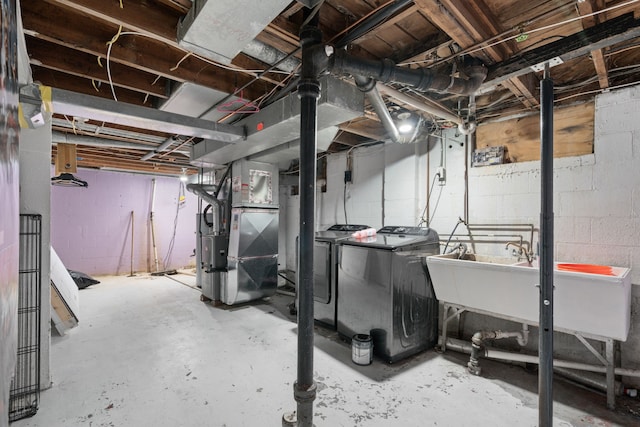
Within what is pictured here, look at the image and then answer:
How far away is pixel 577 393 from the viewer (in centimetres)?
218

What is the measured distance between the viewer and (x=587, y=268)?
2.30 m

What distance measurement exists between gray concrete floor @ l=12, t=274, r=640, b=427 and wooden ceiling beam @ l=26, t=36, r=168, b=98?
2.41m

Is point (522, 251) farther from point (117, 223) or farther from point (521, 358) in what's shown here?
point (117, 223)

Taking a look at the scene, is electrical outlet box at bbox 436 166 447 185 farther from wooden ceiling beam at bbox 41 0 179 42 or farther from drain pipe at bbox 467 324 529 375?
wooden ceiling beam at bbox 41 0 179 42

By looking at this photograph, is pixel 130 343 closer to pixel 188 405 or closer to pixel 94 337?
pixel 94 337

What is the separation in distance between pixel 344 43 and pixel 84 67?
209 centimetres

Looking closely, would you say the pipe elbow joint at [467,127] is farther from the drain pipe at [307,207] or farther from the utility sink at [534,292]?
the drain pipe at [307,207]

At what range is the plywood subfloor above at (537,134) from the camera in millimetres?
2418

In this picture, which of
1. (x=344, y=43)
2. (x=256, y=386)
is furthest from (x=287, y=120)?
(x=256, y=386)

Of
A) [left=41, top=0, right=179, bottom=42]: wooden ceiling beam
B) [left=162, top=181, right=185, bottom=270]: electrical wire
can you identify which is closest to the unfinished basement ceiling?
[left=41, top=0, right=179, bottom=42]: wooden ceiling beam

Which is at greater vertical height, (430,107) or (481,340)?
(430,107)

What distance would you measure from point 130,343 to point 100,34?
2.73 m

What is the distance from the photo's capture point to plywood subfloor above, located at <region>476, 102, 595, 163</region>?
242 cm

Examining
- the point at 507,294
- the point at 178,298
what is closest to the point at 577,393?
the point at 507,294
